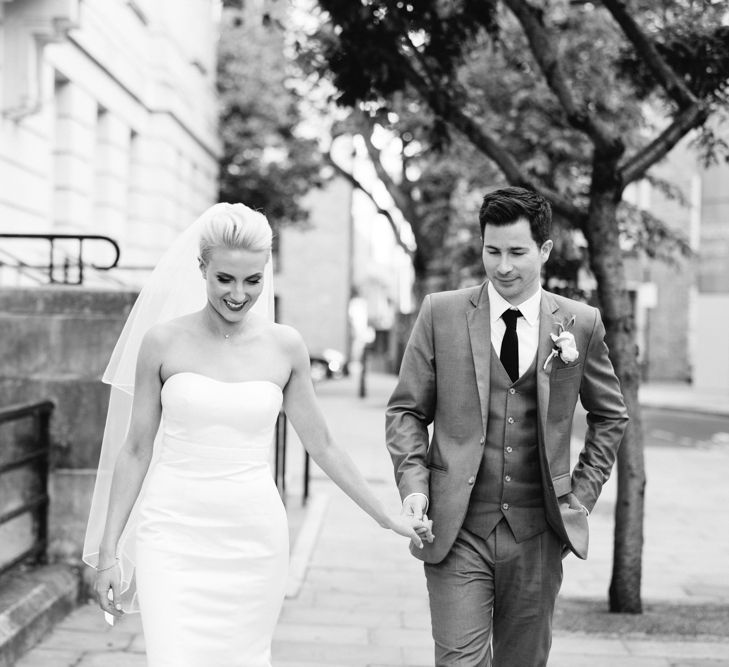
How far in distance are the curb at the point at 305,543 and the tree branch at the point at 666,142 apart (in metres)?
3.47

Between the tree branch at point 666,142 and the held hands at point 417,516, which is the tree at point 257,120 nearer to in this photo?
the tree branch at point 666,142

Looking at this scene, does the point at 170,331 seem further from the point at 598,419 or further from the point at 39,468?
the point at 39,468

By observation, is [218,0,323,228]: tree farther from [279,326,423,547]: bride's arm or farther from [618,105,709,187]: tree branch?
[279,326,423,547]: bride's arm

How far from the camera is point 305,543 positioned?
9.09m

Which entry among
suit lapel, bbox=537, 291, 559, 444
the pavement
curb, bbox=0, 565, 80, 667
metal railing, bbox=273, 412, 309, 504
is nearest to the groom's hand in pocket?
suit lapel, bbox=537, 291, 559, 444

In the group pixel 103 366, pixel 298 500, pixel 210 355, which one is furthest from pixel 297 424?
pixel 298 500

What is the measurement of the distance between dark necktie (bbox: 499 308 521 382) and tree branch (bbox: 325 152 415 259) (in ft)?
73.5

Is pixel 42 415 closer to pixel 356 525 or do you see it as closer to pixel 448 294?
pixel 448 294

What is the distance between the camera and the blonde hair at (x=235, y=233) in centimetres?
347

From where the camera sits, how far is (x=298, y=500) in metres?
11.4

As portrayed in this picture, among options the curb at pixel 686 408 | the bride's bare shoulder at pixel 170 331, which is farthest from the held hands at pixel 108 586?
the curb at pixel 686 408

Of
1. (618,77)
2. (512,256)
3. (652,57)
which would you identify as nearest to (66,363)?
(512,256)

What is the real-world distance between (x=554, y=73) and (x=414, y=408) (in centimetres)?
411

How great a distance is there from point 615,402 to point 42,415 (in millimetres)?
4020
